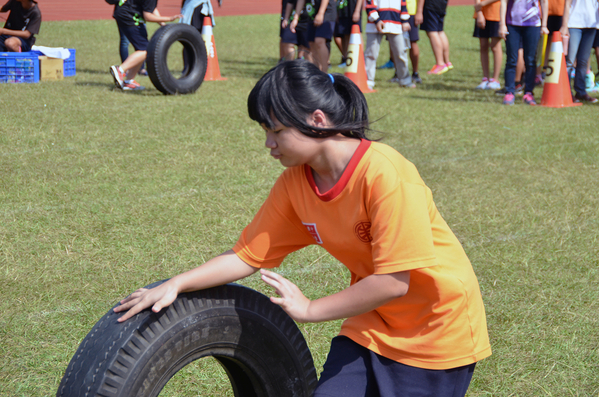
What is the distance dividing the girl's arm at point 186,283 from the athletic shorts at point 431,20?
9.26 m

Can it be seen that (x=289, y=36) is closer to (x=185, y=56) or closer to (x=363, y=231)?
(x=185, y=56)

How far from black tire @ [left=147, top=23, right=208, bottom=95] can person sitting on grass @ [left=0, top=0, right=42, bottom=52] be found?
229 centimetres

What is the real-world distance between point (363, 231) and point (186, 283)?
58cm

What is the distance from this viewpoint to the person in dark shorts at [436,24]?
1030cm

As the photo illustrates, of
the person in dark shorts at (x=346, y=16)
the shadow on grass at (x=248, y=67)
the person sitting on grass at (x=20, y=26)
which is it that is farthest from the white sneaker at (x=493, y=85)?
the person sitting on grass at (x=20, y=26)

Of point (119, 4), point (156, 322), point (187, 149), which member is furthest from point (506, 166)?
point (119, 4)

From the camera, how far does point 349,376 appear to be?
76.9 inches

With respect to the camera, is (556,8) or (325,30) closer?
(556,8)

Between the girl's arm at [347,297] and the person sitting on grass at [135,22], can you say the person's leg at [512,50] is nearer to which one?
the person sitting on grass at [135,22]

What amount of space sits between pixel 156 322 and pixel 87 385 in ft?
0.86

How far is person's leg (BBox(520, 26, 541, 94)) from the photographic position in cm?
797

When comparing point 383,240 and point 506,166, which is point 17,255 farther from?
point 506,166

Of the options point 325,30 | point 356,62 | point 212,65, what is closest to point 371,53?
point 356,62

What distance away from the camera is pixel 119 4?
905 cm
